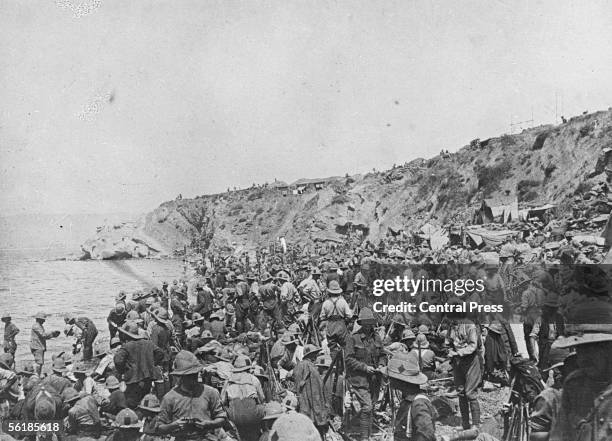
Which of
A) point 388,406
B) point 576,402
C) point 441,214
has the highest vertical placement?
point 441,214

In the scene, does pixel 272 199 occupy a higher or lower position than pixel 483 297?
higher

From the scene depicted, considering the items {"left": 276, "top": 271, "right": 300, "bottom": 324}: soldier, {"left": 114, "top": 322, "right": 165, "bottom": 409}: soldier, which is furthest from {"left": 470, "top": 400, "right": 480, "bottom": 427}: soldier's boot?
{"left": 276, "top": 271, "right": 300, "bottom": 324}: soldier

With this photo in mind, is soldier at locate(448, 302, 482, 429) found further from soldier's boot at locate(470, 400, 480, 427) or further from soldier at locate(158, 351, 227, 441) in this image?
soldier at locate(158, 351, 227, 441)

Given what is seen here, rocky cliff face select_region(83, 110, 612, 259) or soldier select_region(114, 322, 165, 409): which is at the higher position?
rocky cliff face select_region(83, 110, 612, 259)

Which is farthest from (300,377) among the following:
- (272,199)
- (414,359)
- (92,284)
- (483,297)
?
(272,199)

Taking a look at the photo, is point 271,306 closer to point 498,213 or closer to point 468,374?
point 468,374

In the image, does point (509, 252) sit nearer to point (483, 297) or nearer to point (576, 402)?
point (483, 297)

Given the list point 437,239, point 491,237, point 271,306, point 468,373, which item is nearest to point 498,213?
point 437,239

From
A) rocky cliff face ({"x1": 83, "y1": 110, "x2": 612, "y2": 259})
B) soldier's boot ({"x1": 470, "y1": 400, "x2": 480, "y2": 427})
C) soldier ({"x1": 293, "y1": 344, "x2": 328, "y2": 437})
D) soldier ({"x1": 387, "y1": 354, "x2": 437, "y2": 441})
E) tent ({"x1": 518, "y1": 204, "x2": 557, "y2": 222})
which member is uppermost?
rocky cliff face ({"x1": 83, "y1": 110, "x2": 612, "y2": 259})
